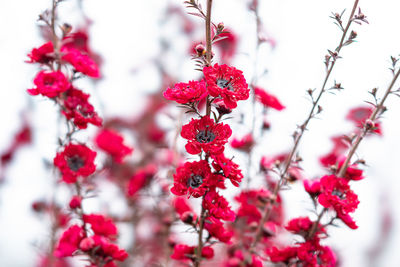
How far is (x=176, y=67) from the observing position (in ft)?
5.54

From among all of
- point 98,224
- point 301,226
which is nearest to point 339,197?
point 301,226

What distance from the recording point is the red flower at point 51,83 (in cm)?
93

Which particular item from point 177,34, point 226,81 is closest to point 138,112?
point 177,34

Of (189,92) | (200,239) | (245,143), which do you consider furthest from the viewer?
(245,143)

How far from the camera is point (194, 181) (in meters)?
0.78

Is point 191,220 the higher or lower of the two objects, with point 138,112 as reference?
lower

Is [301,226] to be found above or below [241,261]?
above

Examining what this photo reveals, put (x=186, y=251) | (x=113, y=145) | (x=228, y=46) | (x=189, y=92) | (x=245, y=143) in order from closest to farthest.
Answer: (x=189, y=92)
(x=186, y=251)
(x=245, y=143)
(x=113, y=145)
(x=228, y=46)

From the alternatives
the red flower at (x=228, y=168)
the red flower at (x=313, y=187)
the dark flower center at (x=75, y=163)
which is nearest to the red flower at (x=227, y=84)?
the red flower at (x=228, y=168)

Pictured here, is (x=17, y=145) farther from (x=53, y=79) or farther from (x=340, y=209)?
(x=340, y=209)

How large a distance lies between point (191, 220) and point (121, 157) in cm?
56

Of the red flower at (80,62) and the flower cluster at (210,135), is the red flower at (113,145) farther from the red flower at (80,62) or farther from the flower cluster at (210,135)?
the flower cluster at (210,135)

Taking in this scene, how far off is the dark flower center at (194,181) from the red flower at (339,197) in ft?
1.06

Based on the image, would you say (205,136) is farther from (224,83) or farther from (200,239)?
(200,239)
